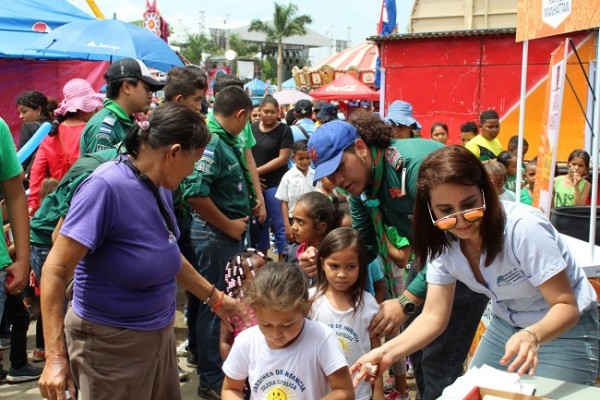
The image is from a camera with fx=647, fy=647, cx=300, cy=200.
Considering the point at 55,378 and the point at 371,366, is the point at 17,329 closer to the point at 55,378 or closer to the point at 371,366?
the point at 55,378

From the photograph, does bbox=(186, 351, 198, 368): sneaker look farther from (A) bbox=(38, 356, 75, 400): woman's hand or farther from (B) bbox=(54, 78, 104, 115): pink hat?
(A) bbox=(38, 356, 75, 400): woman's hand

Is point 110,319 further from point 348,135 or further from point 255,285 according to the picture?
point 348,135

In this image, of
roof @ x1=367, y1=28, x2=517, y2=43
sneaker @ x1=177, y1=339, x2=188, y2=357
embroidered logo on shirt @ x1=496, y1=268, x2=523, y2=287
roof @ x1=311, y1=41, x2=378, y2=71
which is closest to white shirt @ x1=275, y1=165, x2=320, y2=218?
sneaker @ x1=177, y1=339, x2=188, y2=357

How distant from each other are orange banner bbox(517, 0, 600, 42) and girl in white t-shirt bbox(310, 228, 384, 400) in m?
2.20

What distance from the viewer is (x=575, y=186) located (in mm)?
6254

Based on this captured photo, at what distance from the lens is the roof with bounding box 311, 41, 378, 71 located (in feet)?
96.0

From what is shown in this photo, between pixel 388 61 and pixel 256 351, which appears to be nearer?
Result: pixel 256 351

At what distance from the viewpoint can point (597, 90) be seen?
4.06 meters

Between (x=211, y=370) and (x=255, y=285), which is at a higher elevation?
(x=255, y=285)

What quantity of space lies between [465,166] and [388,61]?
10614 millimetres

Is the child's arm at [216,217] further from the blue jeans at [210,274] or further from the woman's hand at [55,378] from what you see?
the woman's hand at [55,378]

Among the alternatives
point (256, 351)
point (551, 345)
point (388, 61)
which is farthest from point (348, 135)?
point (388, 61)

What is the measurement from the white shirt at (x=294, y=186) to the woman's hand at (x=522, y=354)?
4325 millimetres

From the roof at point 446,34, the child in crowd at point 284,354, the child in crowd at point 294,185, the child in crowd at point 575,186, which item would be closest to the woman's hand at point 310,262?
the child in crowd at point 284,354
